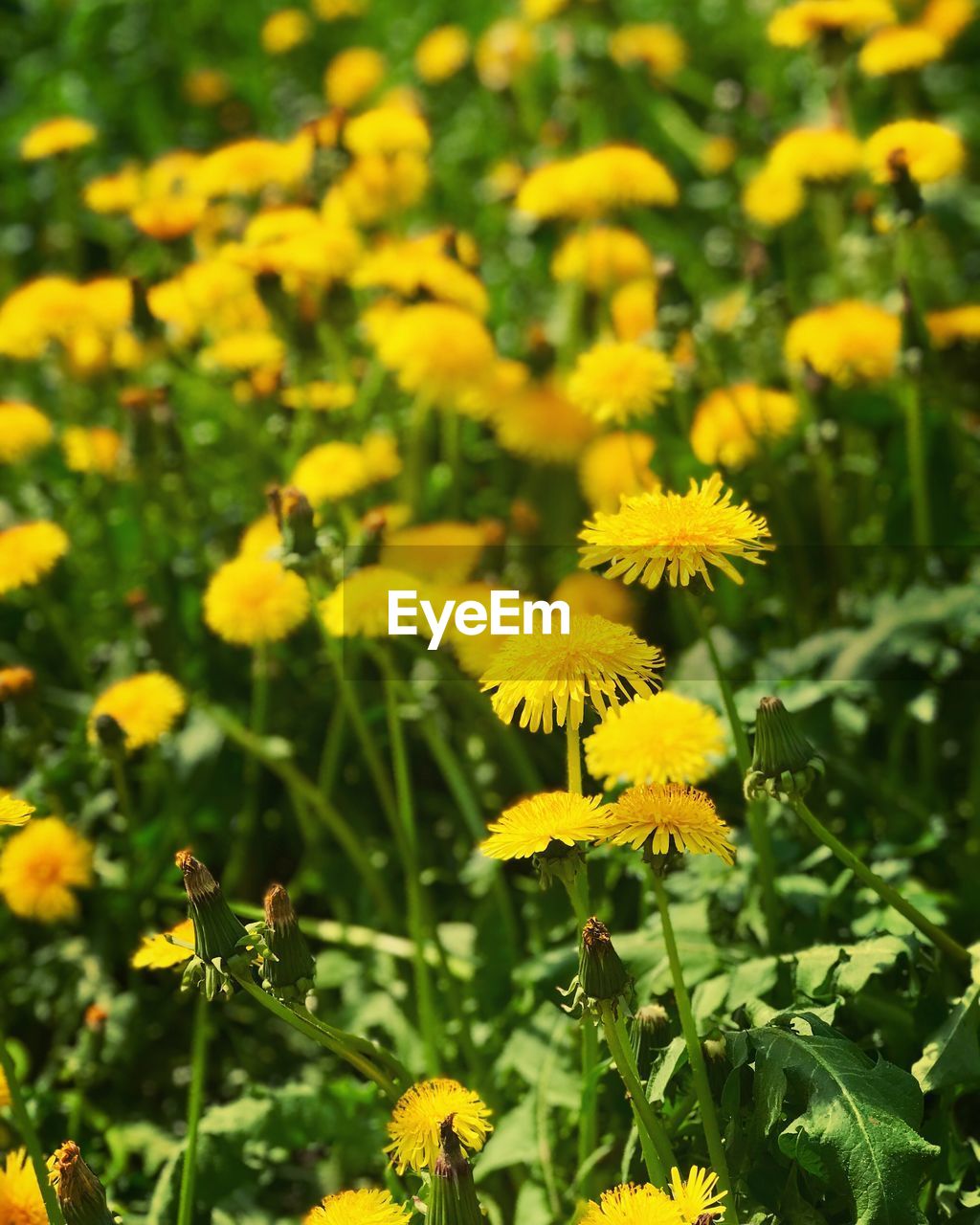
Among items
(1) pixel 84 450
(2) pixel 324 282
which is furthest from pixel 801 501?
(1) pixel 84 450

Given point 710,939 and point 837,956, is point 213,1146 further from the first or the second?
point 837,956

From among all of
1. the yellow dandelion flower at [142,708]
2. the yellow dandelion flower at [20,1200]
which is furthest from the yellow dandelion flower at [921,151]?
the yellow dandelion flower at [20,1200]

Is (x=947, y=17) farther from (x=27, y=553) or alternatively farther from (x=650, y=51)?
(x=27, y=553)

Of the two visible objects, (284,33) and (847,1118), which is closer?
(847,1118)

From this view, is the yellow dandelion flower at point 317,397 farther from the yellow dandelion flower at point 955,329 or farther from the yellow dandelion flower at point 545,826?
the yellow dandelion flower at point 545,826

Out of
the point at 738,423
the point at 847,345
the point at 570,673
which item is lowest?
the point at 570,673

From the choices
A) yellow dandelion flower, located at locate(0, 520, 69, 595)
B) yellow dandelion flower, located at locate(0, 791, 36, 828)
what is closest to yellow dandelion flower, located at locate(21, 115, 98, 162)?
yellow dandelion flower, located at locate(0, 520, 69, 595)

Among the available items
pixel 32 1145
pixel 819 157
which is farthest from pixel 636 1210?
pixel 819 157
